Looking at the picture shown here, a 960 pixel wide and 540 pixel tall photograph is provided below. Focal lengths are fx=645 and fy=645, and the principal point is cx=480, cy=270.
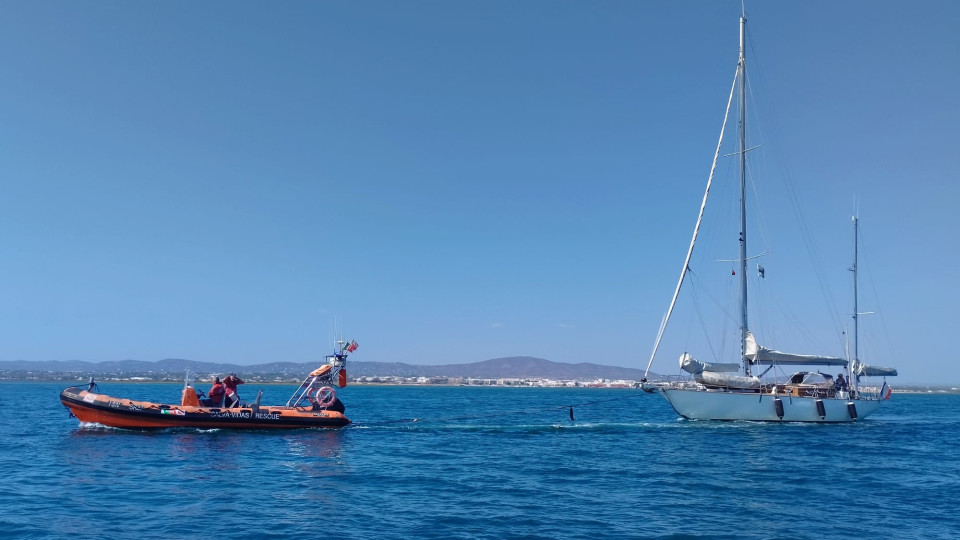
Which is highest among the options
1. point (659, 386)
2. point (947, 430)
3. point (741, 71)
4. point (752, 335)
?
point (741, 71)

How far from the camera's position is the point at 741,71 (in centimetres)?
5353

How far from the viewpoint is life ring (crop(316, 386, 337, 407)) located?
42.2 meters

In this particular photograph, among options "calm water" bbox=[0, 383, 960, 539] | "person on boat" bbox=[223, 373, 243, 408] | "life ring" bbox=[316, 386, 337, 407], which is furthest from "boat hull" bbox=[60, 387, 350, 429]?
"life ring" bbox=[316, 386, 337, 407]

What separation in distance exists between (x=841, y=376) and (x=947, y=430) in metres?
9.51

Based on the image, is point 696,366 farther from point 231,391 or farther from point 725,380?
point 231,391

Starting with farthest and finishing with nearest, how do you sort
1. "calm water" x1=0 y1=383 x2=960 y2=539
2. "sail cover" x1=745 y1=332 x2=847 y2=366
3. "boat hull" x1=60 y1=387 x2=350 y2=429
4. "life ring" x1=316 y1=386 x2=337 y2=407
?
"sail cover" x1=745 y1=332 x2=847 y2=366 < "life ring" x1=316 y1=386 x2=337 y2=407 < "boat hull" x1=60 y1=387 x2=350 y2=429 < "calm water" x1=0 y1=383 x2=960 y2=539

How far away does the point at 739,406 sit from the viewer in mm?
46188

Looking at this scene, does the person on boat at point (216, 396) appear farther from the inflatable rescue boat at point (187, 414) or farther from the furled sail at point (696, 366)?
the furled sail at point (696, 366)

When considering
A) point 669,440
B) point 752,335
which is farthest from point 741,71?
point 669,440

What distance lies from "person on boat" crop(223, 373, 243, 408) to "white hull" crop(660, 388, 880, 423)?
96.7 feet

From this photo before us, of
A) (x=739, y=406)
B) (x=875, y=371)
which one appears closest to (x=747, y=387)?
(x=739, y=406)

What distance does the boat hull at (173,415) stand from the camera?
38.8 m

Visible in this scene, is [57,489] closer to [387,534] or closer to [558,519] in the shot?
[387,534]

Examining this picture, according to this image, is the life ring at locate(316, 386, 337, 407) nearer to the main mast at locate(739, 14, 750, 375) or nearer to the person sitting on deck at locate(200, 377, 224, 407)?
the person sitting on deck at locate(200, 377, 224, 407)
